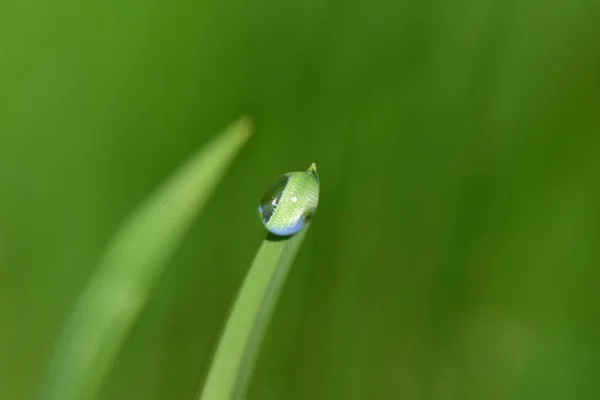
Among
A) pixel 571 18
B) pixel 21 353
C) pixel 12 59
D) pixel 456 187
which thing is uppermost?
pixel 571 18

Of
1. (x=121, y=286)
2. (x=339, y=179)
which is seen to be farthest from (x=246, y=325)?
(x=339, y=179)

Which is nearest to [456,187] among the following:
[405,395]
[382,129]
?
[382,129]

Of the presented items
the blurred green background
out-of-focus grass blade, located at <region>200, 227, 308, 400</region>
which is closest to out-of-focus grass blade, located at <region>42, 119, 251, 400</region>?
out-of-focus grass blade, located at <region>200, 227, 308, 400</region>

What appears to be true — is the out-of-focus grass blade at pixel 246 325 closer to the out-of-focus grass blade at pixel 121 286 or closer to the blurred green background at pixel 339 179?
the out-of-focus grass blade at pixel 121 286

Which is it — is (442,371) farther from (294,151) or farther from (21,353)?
(21,353)

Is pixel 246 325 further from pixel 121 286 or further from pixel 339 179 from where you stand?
pixel 339 179
